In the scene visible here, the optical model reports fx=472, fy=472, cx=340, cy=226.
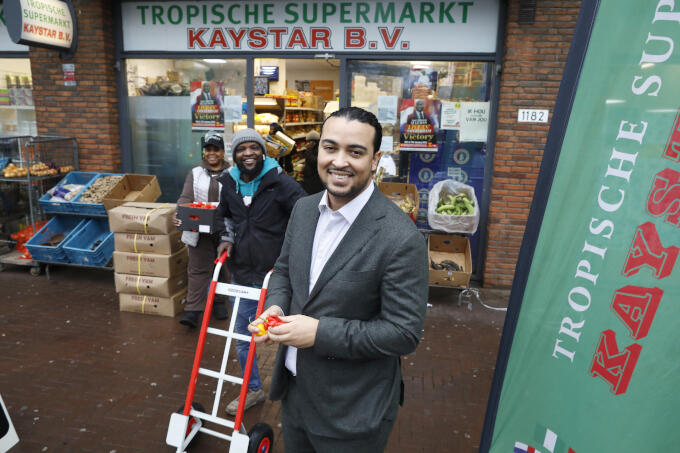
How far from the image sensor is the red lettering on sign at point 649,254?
1.35 metres

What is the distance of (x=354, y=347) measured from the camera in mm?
1677

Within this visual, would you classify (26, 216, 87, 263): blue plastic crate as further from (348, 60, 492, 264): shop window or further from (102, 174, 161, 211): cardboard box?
(348, 60, 492, 264): shop window

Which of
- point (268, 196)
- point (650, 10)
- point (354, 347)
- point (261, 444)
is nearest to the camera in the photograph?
point (650, 10)

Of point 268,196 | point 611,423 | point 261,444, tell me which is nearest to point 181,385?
point 261,444

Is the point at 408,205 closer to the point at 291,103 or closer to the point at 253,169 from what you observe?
the point at 253,169

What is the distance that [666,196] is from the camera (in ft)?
4.47

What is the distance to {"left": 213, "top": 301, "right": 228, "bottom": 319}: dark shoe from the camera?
5.56 m

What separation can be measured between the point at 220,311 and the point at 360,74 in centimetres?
382

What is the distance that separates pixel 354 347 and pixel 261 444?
176cm

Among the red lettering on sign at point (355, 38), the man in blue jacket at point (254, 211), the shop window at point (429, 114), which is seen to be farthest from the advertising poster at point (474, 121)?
the man in blue jacket at point (254, 211)

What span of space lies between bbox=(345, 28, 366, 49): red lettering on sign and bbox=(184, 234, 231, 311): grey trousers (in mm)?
3375

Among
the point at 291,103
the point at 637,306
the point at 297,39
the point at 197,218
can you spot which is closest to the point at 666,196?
the point at 637,306

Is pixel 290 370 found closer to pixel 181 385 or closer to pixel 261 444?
pixel 261 444

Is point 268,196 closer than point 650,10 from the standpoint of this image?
No
